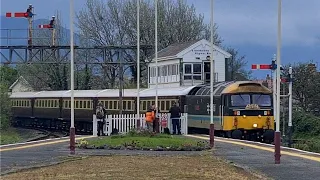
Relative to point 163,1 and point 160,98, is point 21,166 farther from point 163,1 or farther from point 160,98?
point 163,1

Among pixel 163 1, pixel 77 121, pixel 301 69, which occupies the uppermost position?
pixel 163 1

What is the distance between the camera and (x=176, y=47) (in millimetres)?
62906

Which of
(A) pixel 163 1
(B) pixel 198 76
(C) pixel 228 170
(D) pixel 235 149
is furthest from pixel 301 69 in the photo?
(C) pixel 228 170

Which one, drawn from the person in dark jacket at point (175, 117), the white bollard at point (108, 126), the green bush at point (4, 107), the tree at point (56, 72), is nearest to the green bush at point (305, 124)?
the person in dark jacket at point (175, 117)

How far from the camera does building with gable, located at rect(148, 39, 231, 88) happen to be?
2345 inches

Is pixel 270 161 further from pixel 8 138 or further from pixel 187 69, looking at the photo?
pixel 187 69

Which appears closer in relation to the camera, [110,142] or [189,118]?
[110,142]

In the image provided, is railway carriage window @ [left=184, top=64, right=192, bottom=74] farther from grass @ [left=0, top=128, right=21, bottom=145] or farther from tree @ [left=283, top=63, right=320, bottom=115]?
grass @ [left=0, top=128, right=21, bottom=145]

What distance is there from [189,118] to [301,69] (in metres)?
15.5

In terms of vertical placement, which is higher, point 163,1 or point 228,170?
point 163,1

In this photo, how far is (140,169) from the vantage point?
1838cm

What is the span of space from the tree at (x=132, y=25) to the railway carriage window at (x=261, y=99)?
32.2 m

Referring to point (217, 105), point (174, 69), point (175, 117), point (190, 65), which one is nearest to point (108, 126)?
point (175, 117)

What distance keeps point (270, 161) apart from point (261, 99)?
56.0ft
